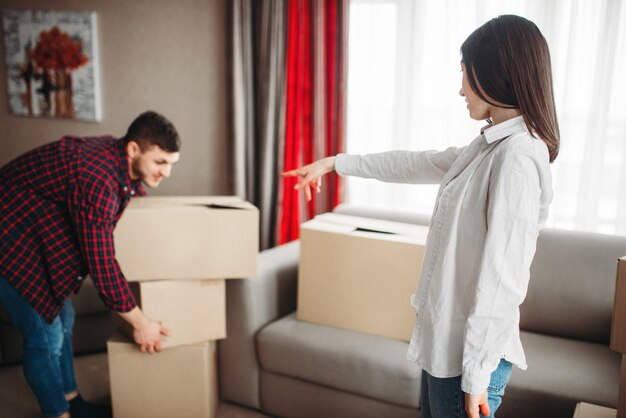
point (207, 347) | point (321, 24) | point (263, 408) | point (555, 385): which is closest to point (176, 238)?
point (207, 347)

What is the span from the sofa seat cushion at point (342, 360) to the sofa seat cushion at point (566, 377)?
340 millimetres

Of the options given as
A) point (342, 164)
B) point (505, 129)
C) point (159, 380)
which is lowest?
point (159, 380)

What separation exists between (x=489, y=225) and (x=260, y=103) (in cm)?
228

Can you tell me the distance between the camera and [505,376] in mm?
1084

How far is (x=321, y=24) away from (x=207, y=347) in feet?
5.81

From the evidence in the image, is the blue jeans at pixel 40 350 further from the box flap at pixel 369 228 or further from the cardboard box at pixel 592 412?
the cardboard box at pixel 592 412

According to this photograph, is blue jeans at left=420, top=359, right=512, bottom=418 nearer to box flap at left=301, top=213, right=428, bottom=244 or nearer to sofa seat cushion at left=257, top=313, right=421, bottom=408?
sofa seat cushion at left=257, top=313, right=421, bottom=408

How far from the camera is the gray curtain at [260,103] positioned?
2.93 meters

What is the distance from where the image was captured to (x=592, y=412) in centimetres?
141

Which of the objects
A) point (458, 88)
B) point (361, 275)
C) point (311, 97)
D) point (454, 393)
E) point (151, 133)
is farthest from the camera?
point (311, 97)

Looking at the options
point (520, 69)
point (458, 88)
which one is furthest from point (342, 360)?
point (458, 88)

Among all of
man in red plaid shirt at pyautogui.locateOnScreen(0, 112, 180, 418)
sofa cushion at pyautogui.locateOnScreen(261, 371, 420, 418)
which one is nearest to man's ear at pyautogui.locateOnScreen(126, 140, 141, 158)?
man in red plaid shirt at pyautogui.locateOnScreen(0, 112, 180, 418)

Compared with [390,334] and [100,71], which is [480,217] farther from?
[100,71]

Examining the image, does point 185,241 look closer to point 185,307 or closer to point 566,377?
point 185,307
